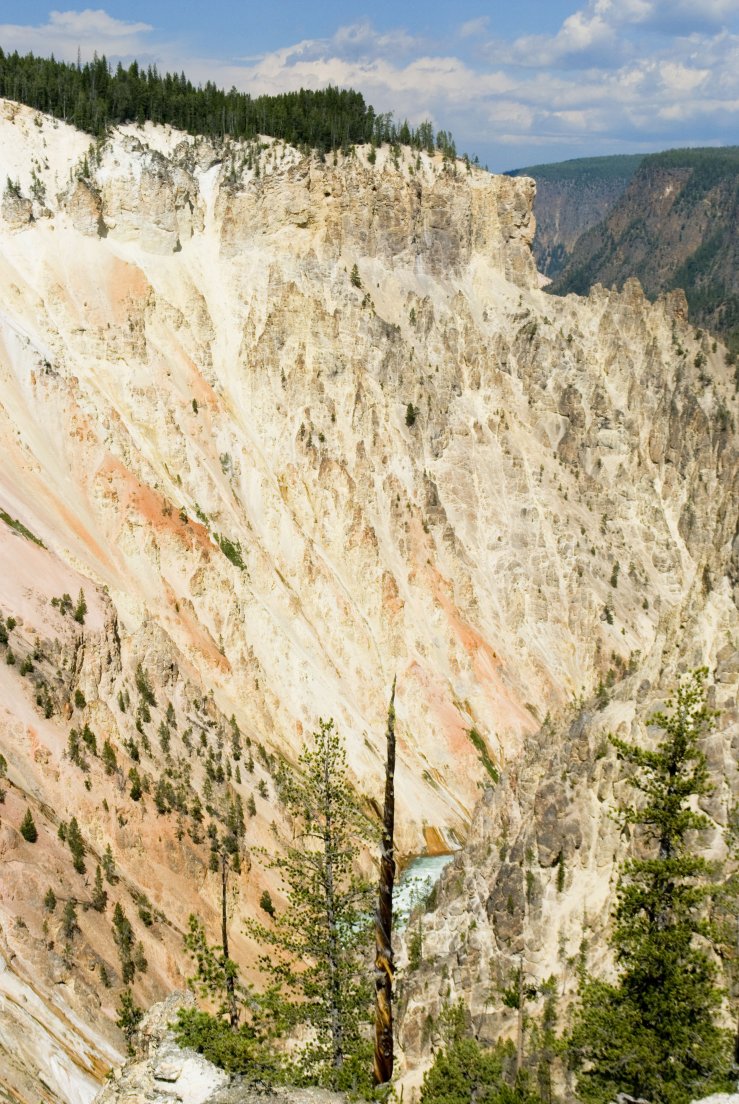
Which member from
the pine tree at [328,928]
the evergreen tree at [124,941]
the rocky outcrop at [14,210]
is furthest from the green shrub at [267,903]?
the rocky outcrop at [14,210]

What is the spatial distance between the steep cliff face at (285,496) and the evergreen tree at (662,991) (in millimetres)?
16222

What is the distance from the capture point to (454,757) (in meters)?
65.7

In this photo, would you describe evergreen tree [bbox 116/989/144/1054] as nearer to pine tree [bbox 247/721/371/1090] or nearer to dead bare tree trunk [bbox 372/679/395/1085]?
pine tree [bbox 247/721/371/1090]

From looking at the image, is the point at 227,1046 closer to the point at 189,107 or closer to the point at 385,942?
the point at 385,942

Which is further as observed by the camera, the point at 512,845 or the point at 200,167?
the point at 200,167

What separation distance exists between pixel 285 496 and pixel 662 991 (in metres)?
53.6

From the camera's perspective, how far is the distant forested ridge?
79.3m

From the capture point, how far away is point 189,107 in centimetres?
8562

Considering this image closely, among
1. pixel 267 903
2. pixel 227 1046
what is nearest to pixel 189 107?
pixel 267 903

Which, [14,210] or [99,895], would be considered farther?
[14,210]

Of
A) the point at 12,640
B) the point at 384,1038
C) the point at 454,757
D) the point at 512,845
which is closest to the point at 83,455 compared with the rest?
the point at 12,640

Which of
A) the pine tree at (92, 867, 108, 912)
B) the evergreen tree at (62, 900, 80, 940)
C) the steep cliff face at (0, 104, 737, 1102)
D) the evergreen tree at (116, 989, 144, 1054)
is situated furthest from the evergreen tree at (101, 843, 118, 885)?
the evergreen tree at (116, 989, 144, 1054)

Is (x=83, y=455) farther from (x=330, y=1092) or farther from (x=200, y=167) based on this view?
(x=330, y=1092)

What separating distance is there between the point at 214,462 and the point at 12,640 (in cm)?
2726
